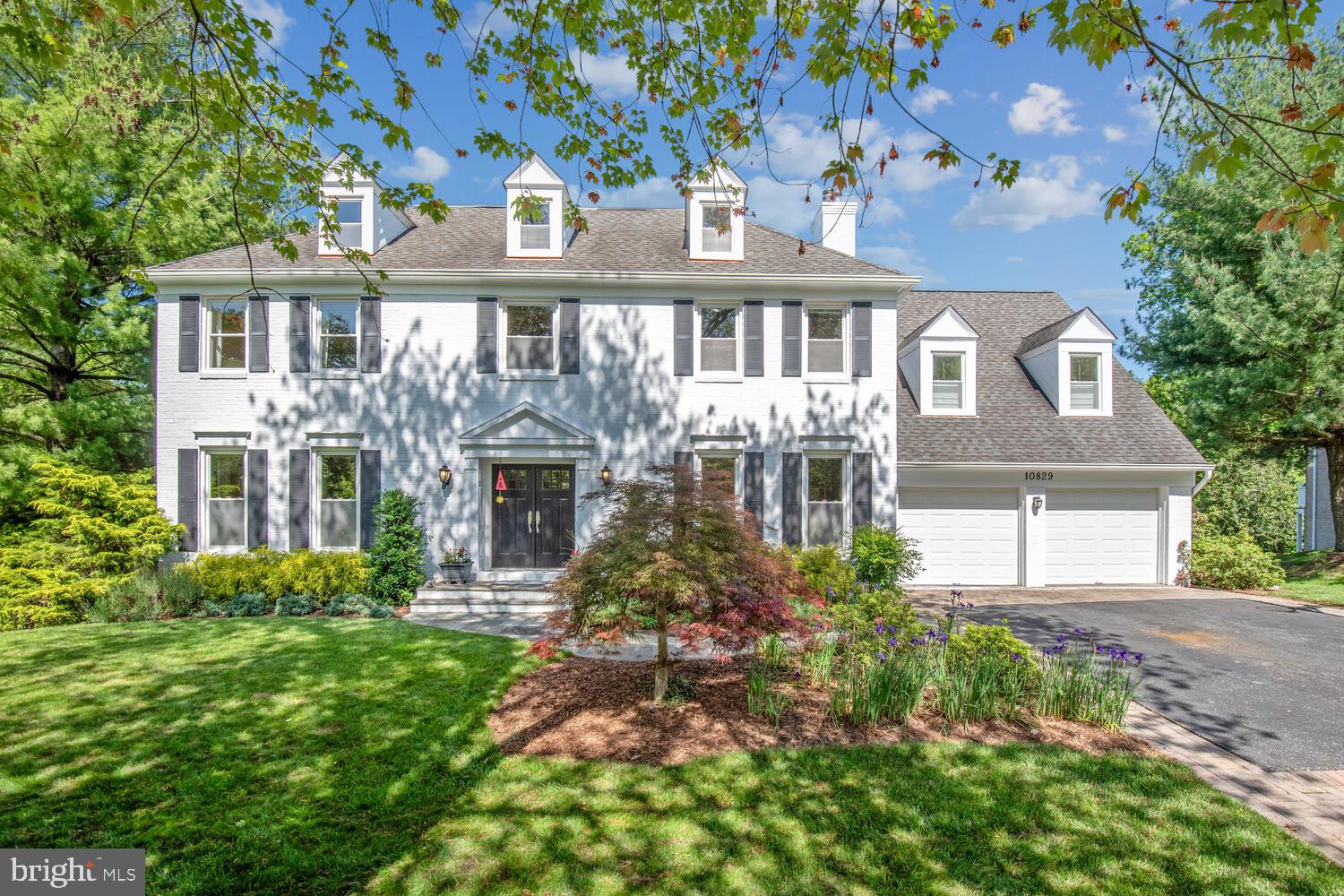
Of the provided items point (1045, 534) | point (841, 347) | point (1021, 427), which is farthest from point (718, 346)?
point (1045, 534)

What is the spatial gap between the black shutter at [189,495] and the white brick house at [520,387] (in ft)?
0.12

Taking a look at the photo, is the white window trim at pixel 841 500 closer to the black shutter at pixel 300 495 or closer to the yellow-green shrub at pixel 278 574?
the yellow-green shrub at pixel 278 574

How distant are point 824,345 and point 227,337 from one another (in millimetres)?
12761

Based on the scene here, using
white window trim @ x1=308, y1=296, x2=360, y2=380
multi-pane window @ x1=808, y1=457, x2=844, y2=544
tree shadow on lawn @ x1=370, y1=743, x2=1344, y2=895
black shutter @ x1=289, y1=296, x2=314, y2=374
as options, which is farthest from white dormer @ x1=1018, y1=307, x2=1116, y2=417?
black shutter @ x1=289, y1=296, x2=314, y2=374

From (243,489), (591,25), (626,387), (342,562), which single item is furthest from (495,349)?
(591,25)

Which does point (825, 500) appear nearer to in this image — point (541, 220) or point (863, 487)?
point (863, 487)

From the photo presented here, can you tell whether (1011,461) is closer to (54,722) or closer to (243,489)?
(54,722)

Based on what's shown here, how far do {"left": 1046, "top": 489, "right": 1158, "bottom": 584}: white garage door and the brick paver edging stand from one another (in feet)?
28.3

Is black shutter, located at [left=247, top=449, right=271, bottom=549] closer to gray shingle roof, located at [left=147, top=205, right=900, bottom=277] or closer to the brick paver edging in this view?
gray shingle roof, located at [left=147, top=205, right=900, bottom=277]

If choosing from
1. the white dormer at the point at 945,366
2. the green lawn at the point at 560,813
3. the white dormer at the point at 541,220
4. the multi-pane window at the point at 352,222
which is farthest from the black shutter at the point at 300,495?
the white dormer at the point at 945,366

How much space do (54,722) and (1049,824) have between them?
861 centimetres

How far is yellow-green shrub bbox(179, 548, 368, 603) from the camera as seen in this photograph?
35.5 ft

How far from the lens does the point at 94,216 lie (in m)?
12.5

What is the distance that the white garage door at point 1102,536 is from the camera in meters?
13.5
